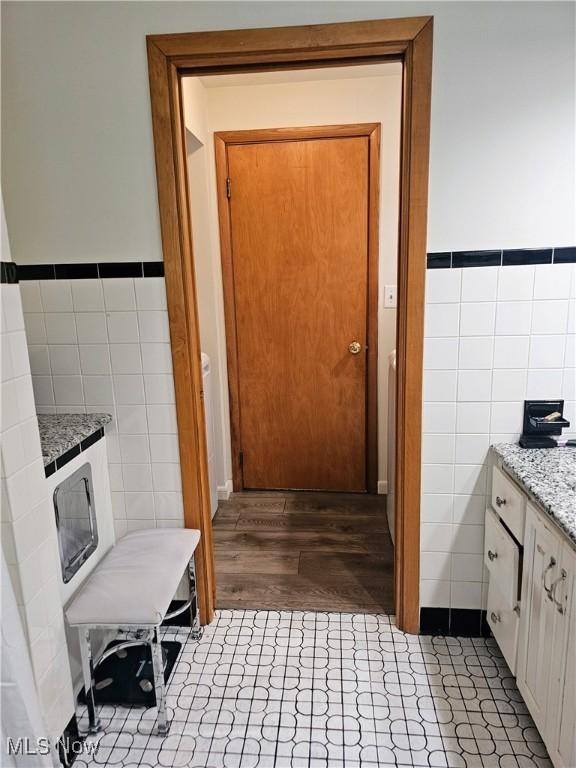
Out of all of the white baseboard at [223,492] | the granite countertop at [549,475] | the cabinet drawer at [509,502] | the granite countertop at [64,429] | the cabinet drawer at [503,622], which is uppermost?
the granite countertop at [64,429]

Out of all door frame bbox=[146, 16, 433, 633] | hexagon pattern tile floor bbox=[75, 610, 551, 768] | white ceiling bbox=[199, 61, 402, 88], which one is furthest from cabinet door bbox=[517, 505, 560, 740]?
white ceiling bbox=[199, 61, 402, 88]

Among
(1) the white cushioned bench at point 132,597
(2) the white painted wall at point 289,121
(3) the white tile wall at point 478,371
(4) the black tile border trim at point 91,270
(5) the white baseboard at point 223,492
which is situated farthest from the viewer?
(5) the white baseboard at point 223,492

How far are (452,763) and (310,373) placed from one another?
210 cm

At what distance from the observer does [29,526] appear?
1469 millimetres

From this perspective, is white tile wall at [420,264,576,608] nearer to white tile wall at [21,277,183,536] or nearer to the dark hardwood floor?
the dark hardwood floor

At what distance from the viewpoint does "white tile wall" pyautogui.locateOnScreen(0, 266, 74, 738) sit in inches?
54.8

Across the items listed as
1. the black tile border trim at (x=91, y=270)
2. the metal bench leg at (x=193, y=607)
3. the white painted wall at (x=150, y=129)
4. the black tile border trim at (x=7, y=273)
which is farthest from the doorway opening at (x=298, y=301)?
the black tile border trim at (x=7, y=273)

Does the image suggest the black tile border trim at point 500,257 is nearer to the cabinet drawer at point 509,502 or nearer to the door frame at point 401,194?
the door frame at point 401,194

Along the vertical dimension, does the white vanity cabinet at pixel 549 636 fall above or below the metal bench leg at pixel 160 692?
above

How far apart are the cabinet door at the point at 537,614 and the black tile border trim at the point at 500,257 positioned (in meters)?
0.82

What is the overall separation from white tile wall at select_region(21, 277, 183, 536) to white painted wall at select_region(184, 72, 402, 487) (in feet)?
3.93

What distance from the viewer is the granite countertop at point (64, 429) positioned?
1711mm

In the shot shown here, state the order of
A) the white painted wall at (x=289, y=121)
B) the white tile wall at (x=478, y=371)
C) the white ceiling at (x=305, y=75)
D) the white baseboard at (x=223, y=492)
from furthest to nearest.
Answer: the white baseboard at (x=223, y=492)
the white painted wall at (x=289, y=121)
the white ceiling at (x=305, y=75)
the white tile wall at (x=478, y=371)

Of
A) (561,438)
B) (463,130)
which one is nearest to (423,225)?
(463,130)
